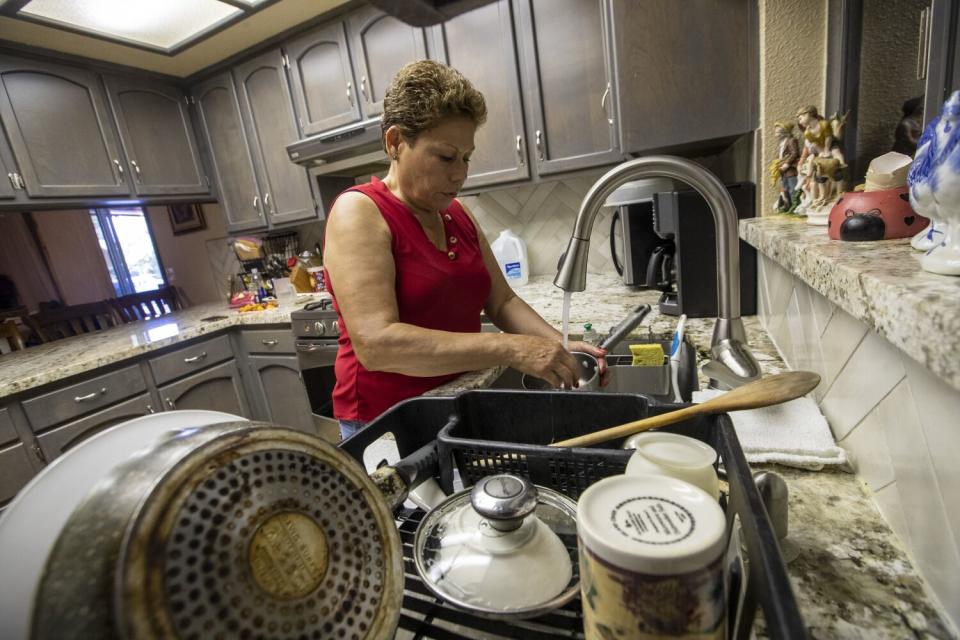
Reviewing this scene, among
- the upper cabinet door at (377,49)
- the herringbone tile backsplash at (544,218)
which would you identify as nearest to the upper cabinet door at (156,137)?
the upper cabinet door at (377,49)

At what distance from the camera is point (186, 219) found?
3176 millimetres

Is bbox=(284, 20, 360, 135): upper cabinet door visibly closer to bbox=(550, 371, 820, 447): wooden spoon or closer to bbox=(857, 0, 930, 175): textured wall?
bbox=(857, 0, 930, 175): textured wall

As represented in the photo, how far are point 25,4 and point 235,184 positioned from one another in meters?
1.09

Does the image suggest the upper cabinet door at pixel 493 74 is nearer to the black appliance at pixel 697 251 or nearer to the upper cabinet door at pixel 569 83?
the upper cabinet door at pixel 569 83

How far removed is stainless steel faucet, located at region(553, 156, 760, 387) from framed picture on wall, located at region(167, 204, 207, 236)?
10.9 feet

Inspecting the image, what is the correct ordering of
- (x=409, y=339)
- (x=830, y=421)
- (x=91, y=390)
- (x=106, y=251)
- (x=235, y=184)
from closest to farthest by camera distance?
(x=830, y=421) < (x=409, y=339) < (x=91, y=390) < (x=235, y=184) < (x=106, y=251)

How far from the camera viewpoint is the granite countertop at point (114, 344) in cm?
168

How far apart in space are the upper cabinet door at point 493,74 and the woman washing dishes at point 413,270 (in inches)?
35.6

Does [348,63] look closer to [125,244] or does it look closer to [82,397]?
[82,397]

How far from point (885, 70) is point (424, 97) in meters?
0.89

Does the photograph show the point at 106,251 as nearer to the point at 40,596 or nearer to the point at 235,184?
the point at 235,184

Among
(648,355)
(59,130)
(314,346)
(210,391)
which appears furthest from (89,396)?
(648,355)

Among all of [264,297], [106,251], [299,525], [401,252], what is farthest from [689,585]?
[106,251]

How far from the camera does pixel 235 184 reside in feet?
8.48
